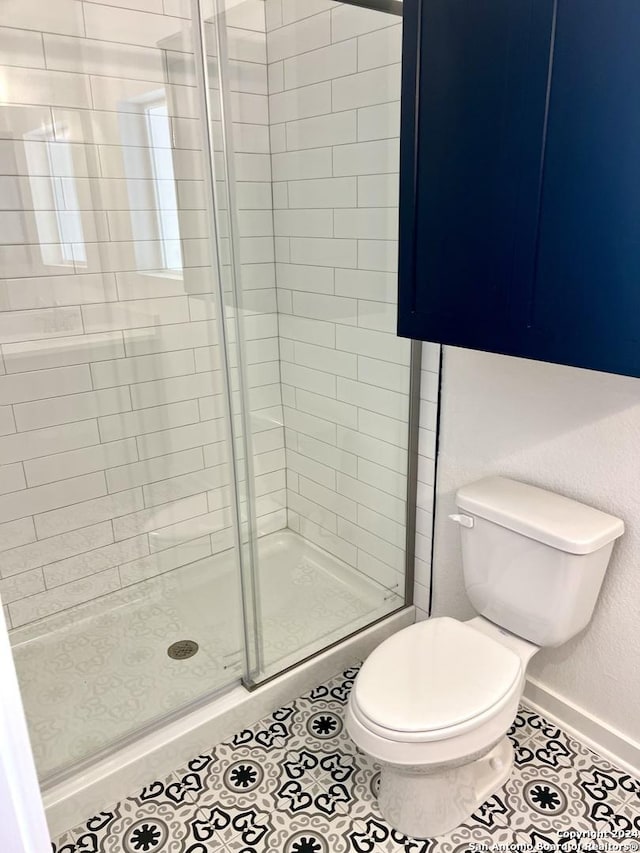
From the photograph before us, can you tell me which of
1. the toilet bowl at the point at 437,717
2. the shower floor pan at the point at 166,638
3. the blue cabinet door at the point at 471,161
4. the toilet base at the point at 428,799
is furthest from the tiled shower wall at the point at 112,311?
the toilet base at the point at 428,799

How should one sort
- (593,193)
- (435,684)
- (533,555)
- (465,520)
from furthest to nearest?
1. (465,520)
2. (533,555)
3. (435,684)
4. (593,193)

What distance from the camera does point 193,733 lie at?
1.86 meters

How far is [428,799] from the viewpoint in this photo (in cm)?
161

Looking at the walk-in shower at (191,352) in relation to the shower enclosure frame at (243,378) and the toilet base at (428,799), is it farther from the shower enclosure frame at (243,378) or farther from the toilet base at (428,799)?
the toilet base at (428,799)

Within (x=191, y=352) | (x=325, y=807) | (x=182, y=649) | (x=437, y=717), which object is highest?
(x=191, y=352)

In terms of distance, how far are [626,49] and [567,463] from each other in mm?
1024

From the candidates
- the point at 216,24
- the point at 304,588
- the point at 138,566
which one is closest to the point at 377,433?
the point at 304,588

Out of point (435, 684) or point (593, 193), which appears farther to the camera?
point (435, 684)

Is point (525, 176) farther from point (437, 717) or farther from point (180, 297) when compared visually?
point (180, 297)

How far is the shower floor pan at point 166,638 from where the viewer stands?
190 centimetres

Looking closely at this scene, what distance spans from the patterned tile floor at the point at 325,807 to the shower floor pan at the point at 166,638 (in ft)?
0.65

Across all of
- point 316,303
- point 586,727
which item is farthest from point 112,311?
point 586,727

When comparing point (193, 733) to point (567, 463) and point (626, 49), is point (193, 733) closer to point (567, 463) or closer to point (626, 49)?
point (567, 463)

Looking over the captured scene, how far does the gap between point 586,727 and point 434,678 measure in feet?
2.15
